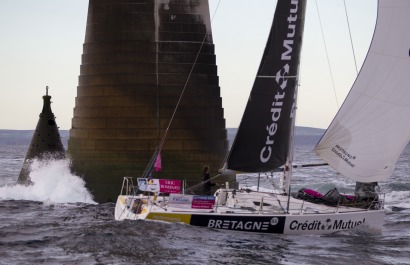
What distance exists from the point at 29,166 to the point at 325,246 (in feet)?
60.8

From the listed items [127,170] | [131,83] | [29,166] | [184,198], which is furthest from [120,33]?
[184,198]

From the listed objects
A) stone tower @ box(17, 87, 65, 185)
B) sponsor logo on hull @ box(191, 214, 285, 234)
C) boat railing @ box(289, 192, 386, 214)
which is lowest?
sponsor logo on hull @ box(191, 214, 285, 234)

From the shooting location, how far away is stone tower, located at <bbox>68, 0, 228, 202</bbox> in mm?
33219

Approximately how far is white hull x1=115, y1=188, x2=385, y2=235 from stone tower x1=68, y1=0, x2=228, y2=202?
23.9 feet

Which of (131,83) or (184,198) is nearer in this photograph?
(184,198)

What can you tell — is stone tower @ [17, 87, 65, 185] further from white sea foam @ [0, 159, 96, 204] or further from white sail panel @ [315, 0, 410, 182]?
white sail panel @ [315, 0, 410, 182]

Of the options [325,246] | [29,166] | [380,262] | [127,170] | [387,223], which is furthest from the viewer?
[29,166]

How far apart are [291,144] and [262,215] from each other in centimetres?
336

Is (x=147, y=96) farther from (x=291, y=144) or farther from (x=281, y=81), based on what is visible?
(x=291, y=144)

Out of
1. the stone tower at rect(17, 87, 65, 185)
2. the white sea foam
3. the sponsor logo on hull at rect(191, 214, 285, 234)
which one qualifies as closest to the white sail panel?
the sponsor logo on hull at rect(191, 214, 285, 234)

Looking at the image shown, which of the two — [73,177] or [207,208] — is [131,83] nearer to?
[73,177]

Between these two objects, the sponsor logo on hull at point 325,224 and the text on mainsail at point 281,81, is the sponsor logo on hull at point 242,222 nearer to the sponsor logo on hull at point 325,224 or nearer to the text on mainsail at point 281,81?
A: the sponsor logo on hull at point 325,224

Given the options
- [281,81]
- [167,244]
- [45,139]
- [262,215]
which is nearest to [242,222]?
[262,215]

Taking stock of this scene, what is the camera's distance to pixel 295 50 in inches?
1034
